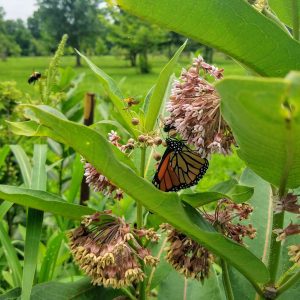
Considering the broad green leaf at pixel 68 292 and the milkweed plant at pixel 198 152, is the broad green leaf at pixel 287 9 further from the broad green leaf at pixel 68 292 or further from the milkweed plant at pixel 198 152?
the broad green leaf at pixel 68 292

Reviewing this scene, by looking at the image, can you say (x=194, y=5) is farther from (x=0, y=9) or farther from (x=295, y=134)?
(x=0, y=9)

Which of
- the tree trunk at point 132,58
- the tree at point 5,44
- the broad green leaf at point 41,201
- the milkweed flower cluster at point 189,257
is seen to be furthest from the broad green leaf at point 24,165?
the tree at point 5,44

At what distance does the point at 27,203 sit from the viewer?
0.91 metres

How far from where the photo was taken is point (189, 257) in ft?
2.97

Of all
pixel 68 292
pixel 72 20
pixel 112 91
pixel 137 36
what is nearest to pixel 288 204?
pixel 112 91

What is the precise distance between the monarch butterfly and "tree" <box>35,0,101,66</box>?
1022 inches

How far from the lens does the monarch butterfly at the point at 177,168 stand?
3.10 ft

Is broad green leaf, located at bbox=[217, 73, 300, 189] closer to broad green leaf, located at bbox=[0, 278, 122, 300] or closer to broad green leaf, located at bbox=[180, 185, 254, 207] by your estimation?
broad green leaf, located at bbox=[180, 185, 254, 207]

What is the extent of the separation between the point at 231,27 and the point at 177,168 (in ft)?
1.08

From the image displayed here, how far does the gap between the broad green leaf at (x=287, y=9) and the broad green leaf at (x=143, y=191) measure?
12.9 inches

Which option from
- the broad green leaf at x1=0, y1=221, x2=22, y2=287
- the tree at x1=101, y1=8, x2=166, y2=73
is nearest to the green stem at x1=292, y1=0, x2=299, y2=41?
the broad green leaf at x1=0, y1=221, x2=22, y2=287

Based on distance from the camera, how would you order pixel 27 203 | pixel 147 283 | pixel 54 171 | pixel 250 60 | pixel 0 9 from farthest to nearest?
pixel 0 9, pixel 54 171, pixel 147 283, pixel 27 203, pixel 250 60

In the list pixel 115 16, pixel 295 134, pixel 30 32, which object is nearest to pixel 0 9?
pixel 30 32

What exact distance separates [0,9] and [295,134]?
37.0 meters
